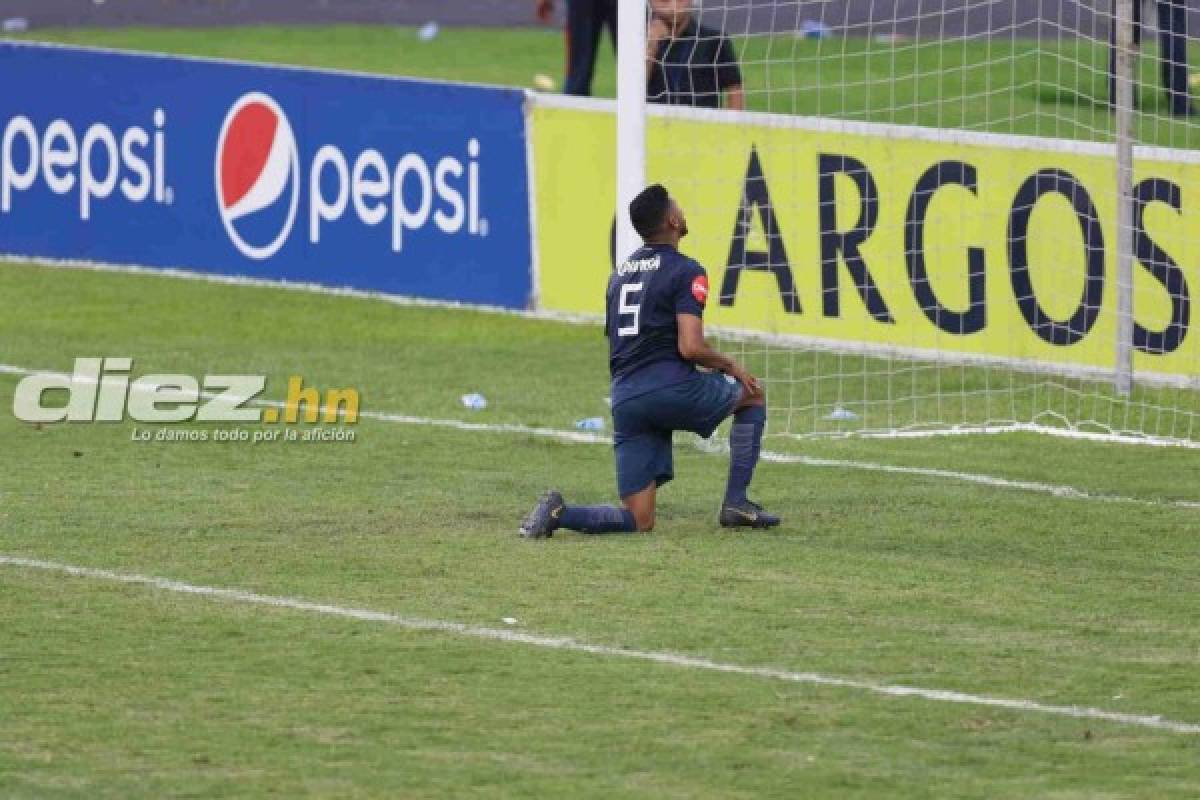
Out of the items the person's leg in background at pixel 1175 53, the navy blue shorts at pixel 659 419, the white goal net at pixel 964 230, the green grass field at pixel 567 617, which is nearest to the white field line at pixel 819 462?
the green grass field at pixel 567 617

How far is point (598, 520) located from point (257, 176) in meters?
9.04

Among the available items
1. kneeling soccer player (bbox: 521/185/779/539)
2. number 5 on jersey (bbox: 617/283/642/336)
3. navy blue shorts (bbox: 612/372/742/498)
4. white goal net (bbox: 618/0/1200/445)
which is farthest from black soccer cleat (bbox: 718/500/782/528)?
white goal net (bbox: 618/0/1200/445)

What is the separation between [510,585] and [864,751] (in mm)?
2585

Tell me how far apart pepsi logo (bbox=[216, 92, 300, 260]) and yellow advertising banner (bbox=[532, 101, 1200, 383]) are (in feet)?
11.2

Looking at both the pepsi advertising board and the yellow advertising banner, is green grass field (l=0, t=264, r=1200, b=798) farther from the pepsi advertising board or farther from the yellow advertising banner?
the pepsi advertising board

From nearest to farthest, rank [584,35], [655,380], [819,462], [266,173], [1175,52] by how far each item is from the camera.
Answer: [655,380], [819,462], [1175,52], [266,173], [584,35]

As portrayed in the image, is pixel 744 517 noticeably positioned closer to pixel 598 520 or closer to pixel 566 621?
pixel 598 520

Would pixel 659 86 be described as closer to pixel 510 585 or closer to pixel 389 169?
pixel 389 169

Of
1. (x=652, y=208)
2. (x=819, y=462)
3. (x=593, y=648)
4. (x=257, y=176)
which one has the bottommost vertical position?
(x=257, y=176)

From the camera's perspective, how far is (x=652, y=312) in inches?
421

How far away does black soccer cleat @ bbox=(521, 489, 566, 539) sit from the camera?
1059 centimetres

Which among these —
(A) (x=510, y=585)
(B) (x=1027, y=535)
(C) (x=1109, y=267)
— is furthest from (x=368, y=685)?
(C) (x=1109, y=267)

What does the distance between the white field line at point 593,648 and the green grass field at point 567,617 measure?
61 mm

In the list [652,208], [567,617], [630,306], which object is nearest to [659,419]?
[630,306]
